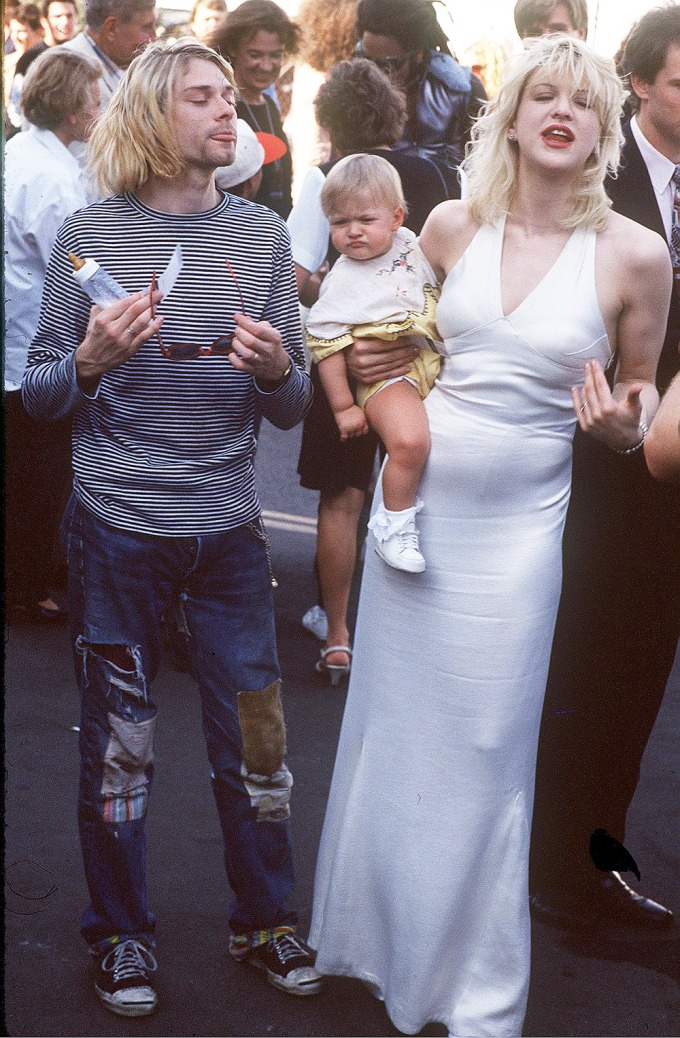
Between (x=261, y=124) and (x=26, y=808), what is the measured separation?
11.0 feet

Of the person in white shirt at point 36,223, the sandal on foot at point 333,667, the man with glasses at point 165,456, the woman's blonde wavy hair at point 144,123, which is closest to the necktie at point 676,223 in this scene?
the man with glasses at point 165,456

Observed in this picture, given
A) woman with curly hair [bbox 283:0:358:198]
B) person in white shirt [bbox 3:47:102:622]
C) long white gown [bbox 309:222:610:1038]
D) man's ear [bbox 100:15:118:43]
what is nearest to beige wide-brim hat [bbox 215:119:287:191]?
woman with curly hair [bbox 283:0:358:198]

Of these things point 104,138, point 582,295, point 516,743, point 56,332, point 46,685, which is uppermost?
point 104,138

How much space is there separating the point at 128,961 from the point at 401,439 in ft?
4.43

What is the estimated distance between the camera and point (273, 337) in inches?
106

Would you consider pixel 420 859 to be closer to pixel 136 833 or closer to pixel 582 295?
pixel 136 833

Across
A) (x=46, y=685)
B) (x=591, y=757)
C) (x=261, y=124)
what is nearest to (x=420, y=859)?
(x=591, y=757)

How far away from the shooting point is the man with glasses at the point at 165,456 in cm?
269

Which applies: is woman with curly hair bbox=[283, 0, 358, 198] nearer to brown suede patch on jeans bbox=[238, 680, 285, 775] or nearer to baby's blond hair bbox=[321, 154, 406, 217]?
baby's blond hair bbox=[321, 154, 406, 217]

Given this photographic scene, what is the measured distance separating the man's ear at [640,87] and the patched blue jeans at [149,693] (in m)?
1.47

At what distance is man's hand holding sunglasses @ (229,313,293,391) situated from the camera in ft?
8.71

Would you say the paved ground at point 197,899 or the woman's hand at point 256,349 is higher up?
the woman's hand at point 256,349

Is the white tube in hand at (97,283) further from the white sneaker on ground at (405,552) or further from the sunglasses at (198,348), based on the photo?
the white sneaker on ground at (405,552)

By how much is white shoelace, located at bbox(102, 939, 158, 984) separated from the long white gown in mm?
572
